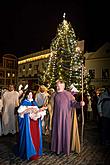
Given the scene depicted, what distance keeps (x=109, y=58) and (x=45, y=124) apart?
31292 mm

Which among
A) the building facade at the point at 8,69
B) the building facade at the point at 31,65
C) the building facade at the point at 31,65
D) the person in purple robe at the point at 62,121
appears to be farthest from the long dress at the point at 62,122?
the building facade at the point at 8,69

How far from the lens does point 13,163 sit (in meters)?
6.20

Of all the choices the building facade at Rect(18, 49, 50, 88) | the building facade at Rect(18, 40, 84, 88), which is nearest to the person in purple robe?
the building facade at Rect(18, 40, 84, 88)

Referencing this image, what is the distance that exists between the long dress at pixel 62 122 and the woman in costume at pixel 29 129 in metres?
0.60

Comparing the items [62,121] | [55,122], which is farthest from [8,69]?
[62,121]

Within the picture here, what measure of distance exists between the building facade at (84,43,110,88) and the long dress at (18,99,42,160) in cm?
3352

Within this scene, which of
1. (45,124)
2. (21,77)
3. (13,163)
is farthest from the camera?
(21,77)

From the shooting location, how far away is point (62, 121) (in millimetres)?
7031

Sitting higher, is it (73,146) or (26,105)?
(26,105)

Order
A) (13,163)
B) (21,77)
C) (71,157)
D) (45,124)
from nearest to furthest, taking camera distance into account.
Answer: (13,163)
(71,157)
(45,124)
(21,77)

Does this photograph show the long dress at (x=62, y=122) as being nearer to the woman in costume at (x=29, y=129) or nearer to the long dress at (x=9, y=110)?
the woman in costume at (x=29, y=129)

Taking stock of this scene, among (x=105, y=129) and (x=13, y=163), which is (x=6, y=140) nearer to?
(x=13, y=163)

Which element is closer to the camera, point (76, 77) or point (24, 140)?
point (24, 140)

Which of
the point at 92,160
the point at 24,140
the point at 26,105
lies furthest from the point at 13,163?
the point at 92,160
